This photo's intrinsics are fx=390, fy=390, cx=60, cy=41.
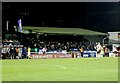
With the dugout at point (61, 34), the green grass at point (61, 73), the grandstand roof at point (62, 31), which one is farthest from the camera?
the grandstand roof at point (62, 31)

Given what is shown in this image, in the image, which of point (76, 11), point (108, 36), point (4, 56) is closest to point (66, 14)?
point (76, 11)

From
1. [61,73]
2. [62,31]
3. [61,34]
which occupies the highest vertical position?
[62,31]

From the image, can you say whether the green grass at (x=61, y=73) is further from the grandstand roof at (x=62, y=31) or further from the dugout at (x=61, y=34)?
the grandstand roof at (x=62, y=31)

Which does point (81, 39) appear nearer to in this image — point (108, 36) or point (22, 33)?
point (108, 36)

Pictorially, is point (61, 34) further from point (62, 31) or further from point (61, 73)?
point (61, 73)

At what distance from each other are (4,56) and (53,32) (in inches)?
759

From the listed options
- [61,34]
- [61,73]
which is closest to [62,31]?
[61,34]

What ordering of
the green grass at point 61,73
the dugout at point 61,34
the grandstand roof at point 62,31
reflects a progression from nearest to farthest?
the green grass at point 61,73, the dugout at point 61,34, the grandstand roof at point 62,31

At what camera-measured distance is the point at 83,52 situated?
47.2 metres

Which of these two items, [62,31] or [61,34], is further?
[62,31]

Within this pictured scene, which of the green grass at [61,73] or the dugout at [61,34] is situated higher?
the dugout at [61,34]

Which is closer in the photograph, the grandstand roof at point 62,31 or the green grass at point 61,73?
the green grass at point 61,73

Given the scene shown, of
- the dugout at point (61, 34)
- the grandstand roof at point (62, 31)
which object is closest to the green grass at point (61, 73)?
the dugout at point (61, 34)

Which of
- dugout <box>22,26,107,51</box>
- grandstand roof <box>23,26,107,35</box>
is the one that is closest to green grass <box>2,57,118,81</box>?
dugout <box>22,26,107,51</box>
